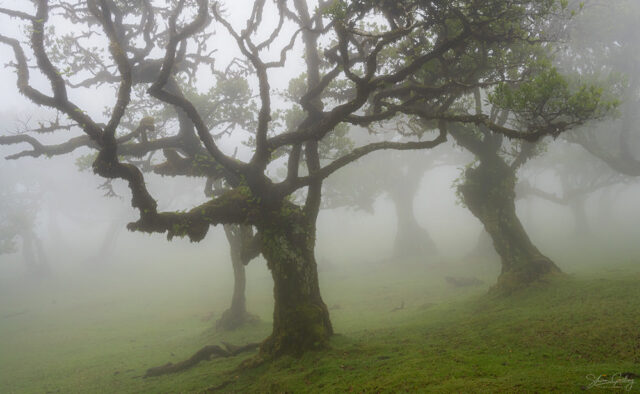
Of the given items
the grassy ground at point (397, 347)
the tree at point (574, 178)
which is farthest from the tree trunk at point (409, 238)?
the grassy ground at point (397, 347)

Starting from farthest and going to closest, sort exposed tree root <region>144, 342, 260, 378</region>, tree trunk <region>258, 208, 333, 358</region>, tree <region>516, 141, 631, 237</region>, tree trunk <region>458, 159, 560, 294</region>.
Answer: tree <region>516, 141, 631, 237</region>
tree trunk <region>458, 159, 560, 294</region>
exposed tree root <region>144, 342, 260, 378</region>
tree trunk <region>258, 208, 333, 358</region>

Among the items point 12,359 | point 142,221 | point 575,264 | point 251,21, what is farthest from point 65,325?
point 575,264

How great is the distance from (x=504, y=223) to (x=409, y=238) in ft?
70.5

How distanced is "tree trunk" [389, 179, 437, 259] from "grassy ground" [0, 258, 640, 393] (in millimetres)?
11972

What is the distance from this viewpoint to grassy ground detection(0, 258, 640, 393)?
599 centimetres

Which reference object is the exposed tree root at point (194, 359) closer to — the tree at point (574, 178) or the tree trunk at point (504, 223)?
the tree trunk at point (504, 223)

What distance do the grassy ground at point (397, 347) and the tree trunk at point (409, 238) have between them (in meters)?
12.0

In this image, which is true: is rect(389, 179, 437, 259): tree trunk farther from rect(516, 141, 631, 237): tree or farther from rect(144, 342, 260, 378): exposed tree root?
rect(144, 342, 260, 378): exposed tree root

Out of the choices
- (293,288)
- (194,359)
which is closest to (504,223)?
(293,288)

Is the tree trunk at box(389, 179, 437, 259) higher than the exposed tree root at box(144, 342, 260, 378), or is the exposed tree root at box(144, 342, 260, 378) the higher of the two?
the tree trunk at box(389, 179, 437, 259)

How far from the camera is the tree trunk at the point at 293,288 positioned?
364 inches


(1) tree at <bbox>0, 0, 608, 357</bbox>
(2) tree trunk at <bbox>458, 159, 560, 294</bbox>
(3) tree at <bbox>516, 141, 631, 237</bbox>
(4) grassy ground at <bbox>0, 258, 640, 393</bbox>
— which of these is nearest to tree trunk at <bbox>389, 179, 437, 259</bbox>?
(3) tree at <bbox>516, 141, 631, 237</bbox>

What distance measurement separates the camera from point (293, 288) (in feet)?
32.6

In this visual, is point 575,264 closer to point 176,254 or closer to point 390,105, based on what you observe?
point 390,105
